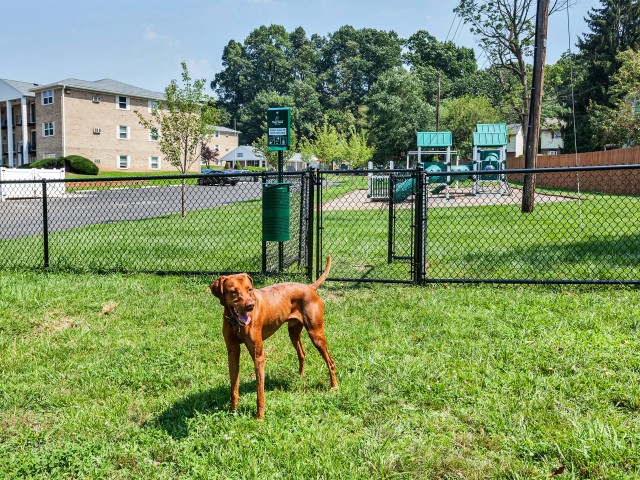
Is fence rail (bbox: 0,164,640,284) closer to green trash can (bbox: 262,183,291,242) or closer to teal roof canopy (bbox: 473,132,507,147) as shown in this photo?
green trash can (bbox: 262,183,291,242)

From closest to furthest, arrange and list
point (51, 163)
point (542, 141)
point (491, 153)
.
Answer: point (491, 153) < point (51, 163) < point (542, 141)

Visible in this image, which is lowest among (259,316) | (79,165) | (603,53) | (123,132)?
(259,316)

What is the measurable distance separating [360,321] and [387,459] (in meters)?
2.32

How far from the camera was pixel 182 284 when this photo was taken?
638 cm

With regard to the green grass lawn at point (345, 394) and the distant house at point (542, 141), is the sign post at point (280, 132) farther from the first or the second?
the distant house at point (542, 141)

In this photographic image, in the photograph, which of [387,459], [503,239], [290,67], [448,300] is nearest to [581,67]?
[503,239]

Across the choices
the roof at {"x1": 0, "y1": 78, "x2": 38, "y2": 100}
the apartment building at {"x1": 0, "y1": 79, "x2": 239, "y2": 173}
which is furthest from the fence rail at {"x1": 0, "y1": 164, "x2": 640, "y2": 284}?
the roof at {"x1": 0, "y1": 78, "x2": 38, "y2": 100}

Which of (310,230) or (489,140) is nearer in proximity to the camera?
(310,230)

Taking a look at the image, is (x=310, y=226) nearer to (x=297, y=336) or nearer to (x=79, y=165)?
(x=297, y=336)

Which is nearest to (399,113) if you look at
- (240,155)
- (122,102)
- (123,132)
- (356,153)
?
(356,153)

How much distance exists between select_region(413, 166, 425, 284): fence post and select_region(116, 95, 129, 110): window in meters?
39.4

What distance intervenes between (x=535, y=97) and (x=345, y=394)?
42.4ft

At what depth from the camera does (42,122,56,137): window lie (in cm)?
3822

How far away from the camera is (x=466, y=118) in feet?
146
